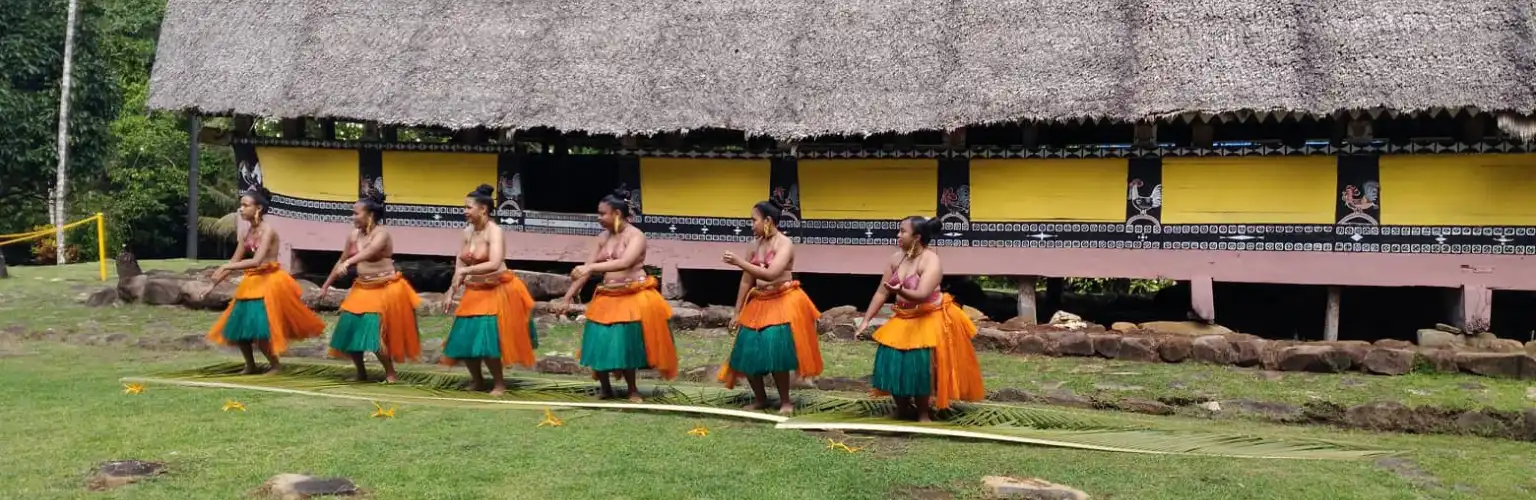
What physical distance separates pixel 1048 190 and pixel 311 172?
9.00 metres

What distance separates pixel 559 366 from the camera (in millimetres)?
11477

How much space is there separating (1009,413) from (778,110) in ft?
19.3

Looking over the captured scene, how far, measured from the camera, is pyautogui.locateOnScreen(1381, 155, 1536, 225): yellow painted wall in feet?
41.6

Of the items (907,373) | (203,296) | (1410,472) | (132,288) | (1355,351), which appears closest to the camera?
(1410,472)

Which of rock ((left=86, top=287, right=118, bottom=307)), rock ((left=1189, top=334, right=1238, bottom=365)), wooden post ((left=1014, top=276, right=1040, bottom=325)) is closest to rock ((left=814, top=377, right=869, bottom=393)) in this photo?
rock ((left=1189, top=334, right=1238, bottom=365))

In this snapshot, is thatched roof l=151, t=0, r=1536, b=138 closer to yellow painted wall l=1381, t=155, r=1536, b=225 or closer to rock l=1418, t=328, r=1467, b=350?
yellow painted wall l=1381, t=155, r=1536, b=225

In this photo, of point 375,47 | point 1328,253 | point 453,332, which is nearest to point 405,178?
point 375,47

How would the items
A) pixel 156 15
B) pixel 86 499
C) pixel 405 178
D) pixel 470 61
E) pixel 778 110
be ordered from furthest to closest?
pixel 156 15 → pixel 405 178 → pixel 470 61 → pixel 778 110 → pixel 86 499

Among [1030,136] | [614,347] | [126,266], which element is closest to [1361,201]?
[1030,136]

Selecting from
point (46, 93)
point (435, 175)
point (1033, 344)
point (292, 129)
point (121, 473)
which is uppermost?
point (46, 93)

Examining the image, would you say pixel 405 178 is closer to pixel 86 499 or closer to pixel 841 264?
pixel 841 264

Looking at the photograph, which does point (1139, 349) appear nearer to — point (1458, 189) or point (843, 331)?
point (843, 331)

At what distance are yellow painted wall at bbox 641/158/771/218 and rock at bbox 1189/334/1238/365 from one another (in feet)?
16.6

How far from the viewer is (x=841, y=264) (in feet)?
48.8
